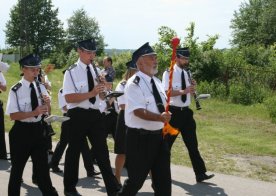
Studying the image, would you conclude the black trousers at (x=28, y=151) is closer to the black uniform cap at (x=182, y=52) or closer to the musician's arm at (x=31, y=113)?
the musician's arm at (x=31, y=113)

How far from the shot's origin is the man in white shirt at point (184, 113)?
7.64m

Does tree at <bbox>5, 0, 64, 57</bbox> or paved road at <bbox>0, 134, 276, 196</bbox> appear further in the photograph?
tree at <bbox>5, 0, 64, 57</bbox>

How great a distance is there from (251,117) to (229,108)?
1.44 m

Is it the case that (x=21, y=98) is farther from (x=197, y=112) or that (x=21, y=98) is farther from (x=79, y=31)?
(x=79, y=31)

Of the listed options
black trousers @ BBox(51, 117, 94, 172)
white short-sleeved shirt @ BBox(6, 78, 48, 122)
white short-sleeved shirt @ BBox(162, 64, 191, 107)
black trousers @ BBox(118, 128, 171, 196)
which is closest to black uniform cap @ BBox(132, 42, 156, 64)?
black trousers @ BBox(118, 128, 171, 196)

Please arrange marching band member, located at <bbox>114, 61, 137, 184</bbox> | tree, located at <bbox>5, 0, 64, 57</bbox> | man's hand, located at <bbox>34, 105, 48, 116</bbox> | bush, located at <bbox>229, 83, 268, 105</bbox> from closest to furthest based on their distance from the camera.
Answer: man's hand, located at <bbox>34, 105, 48, 116</bbox> < marching band member, located at <bbox>114, 61, 137, 184</bbox> < bush, located at <bbox>229, 83, 268, 105</bbox> < tree, located at <bbox>5, 0, 64, 57</bbox>

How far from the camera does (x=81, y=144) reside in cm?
664

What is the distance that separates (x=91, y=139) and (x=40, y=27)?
212ft

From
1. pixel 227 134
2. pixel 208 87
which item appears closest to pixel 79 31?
pixel 208 87

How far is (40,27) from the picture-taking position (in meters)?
69.0

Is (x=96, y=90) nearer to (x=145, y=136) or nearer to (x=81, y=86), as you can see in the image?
(x=81, y=86)

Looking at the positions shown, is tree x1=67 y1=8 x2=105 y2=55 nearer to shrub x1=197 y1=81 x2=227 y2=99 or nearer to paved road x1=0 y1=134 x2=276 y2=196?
shrub x1=197 y1=81 x2=227 y2=99

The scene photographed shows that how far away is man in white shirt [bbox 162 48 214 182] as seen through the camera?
7.64 m

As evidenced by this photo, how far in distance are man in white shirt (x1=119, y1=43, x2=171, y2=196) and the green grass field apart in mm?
3374
